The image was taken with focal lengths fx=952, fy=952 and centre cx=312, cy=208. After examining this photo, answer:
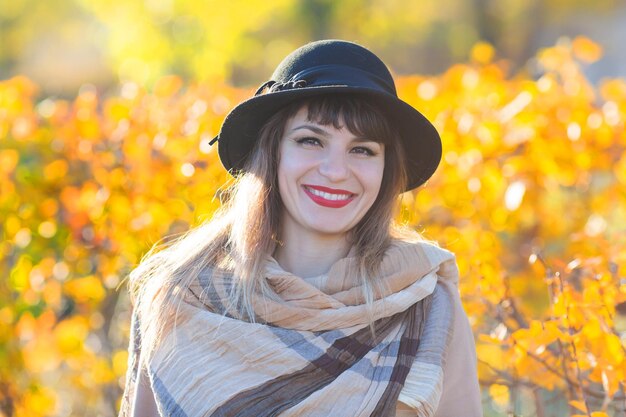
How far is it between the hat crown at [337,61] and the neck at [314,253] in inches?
17.0

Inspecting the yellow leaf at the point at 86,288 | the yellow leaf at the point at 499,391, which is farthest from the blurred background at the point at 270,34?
the yellow leaf at the point at 499,391

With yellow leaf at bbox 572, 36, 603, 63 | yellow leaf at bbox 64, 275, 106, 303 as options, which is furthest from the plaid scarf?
yellow leaf at bbox 572, 36, 603, 63

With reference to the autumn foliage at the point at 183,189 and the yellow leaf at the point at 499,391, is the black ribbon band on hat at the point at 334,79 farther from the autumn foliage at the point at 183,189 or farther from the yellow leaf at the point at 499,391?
the yellow leaf at the point at 499,391

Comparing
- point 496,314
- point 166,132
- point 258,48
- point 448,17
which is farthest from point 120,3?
point 496,314

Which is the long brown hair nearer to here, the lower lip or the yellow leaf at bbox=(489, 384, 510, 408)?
the lower lip

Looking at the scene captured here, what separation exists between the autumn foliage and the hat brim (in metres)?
0.38

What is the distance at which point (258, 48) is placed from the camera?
1873 centimetres

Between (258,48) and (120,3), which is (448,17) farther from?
(120,3)

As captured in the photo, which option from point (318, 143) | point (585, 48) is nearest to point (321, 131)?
point (318, 143)

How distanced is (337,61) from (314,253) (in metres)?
0.52

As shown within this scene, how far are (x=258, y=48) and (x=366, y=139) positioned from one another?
16.5m

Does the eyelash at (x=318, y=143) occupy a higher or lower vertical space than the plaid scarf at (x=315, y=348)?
higher

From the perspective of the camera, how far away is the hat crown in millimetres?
2498

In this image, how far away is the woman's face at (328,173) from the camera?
8.13ft
